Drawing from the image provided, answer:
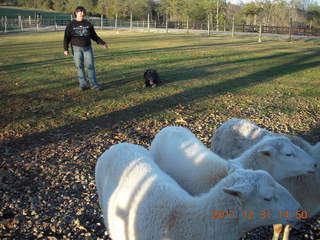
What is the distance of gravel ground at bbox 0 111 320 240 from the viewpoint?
3721mm

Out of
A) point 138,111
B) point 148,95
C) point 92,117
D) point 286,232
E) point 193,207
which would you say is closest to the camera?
point 193,207

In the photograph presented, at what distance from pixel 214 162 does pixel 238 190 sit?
96cm

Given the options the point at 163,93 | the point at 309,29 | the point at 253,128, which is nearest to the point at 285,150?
the point at 253,128

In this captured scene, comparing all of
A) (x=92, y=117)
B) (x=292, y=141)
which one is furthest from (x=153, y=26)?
(x=292, y=141)

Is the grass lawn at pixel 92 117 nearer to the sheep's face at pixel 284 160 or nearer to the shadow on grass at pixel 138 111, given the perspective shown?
the shadow on grass at pixel 138 111

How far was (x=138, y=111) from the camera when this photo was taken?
7805 millimetres

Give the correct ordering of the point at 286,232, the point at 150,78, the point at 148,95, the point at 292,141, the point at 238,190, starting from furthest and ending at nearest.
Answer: the point at 150,78 < the point at 148,95 < the point at 292,141 < the point at 286,232 < the point at 238,190

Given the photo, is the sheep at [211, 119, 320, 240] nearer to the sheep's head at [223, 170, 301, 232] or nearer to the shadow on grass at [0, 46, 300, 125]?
the sheep's head at [223, 170, 301, 232]

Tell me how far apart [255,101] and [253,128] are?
473 centimetres

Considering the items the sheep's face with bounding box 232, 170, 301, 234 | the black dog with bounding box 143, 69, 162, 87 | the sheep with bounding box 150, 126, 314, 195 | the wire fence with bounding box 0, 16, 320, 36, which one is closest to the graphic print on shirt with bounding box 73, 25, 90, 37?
the black dog with bounding box 143, 69, 162, 87

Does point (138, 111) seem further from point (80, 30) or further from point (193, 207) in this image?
point (193, 207)

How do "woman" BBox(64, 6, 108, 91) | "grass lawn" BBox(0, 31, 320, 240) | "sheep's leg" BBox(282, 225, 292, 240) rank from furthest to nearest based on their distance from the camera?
1. "woman" BBox(64, 6, 108, 91)
2. "grass lawn" BBox(0, 31, 320, 240)
3. "sheep's leg" BBox(282, 225, 292, 240)

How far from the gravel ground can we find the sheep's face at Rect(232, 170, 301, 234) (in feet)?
4.15

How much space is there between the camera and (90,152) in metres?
5.61
